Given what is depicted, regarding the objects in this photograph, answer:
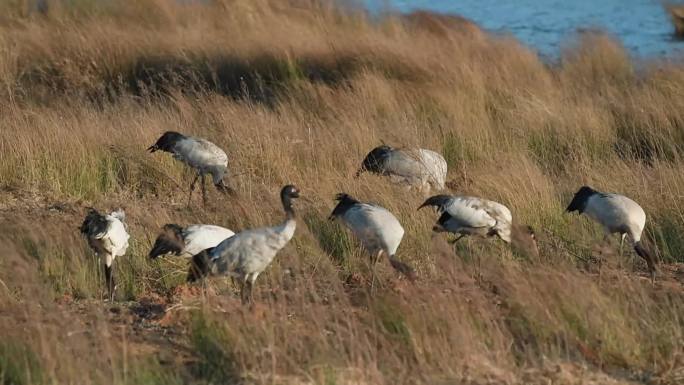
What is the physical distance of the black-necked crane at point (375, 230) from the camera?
7.21 metres

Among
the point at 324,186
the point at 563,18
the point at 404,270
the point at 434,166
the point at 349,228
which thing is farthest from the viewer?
the point at 563,18

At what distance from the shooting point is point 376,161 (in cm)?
930

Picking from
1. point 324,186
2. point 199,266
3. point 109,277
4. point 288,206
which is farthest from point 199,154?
point 199,266

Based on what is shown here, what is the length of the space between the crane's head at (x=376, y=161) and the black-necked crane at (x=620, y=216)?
1853 millimetres

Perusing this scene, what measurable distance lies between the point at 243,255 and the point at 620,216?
8.12 ft

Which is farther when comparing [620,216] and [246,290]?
[620,216]

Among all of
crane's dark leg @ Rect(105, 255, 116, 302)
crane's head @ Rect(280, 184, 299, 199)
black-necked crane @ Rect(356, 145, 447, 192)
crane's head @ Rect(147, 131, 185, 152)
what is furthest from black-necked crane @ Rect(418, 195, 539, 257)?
crane's head @ Rect(147, 131, 185, 152)

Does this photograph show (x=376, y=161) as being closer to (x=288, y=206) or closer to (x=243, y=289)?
(x=288, y=206)

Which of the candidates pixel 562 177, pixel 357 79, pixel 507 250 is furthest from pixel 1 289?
pixel 357 79

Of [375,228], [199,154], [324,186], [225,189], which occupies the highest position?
[375,228]

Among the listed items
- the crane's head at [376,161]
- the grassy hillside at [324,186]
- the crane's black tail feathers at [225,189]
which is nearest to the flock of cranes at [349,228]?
the grassy hillside at [324,186]

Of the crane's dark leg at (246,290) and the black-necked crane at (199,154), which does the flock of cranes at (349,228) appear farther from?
the black-necked crane at (199,154)

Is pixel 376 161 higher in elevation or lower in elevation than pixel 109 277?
lower

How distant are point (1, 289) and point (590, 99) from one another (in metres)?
6.95
